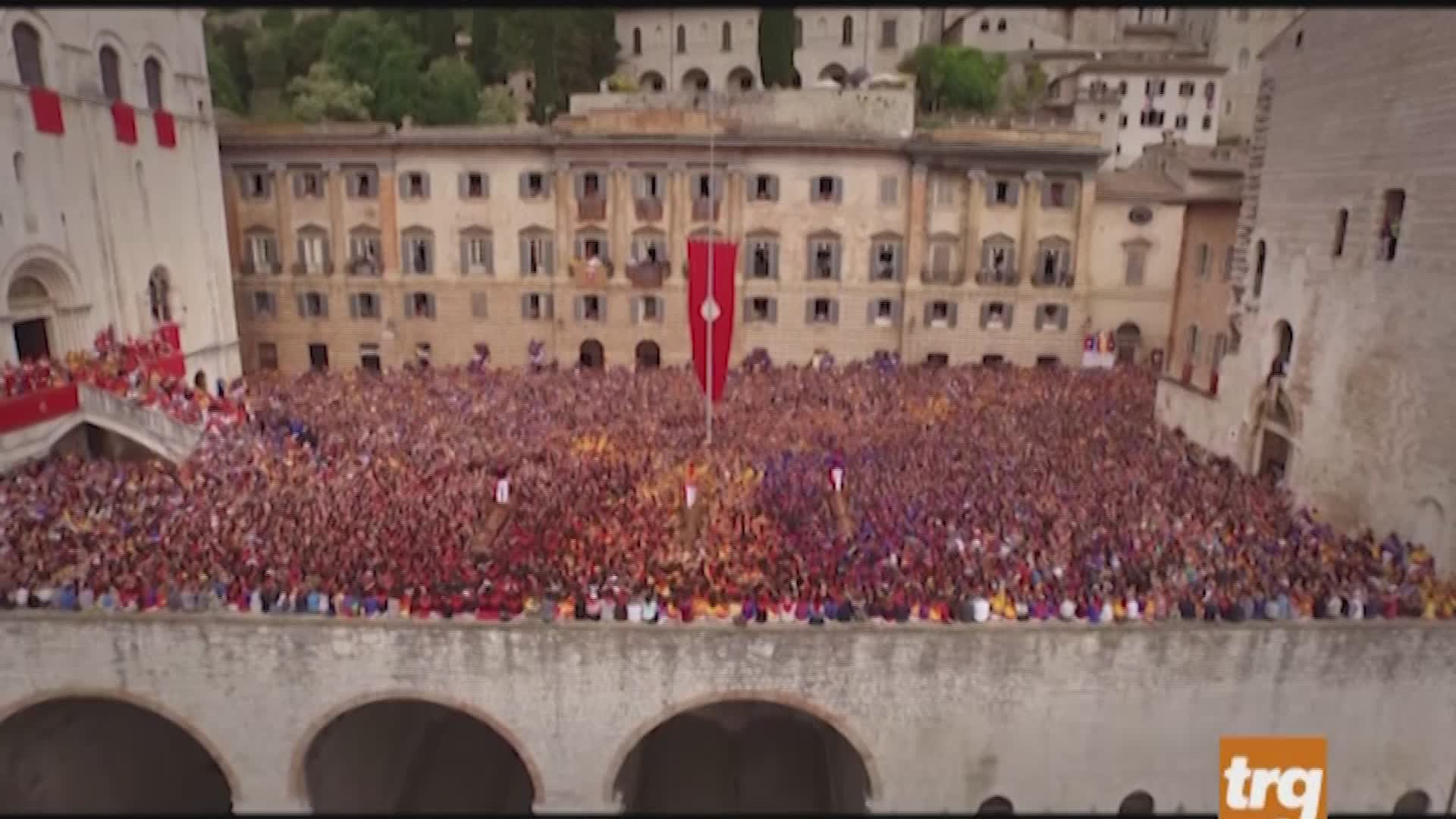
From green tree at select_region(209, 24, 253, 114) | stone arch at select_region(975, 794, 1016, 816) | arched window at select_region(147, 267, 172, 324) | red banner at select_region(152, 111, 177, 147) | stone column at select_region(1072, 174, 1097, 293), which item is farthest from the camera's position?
green tree at select_region(209, 24, 253, 114)

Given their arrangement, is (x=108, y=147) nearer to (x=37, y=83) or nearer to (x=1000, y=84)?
(x=37, y=83)

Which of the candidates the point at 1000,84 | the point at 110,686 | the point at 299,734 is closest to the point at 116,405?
the point at 110,686

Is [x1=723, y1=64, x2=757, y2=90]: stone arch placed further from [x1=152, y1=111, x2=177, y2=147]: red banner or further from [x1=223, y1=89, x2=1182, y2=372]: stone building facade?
[x1=152, y1=111, x2=177, y2=147]: red banner

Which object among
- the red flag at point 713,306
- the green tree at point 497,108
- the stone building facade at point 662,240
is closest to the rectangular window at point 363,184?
the stone building facade at point 662,240

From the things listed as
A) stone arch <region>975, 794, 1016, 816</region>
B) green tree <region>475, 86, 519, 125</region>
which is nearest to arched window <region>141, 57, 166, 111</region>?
green tree <region>475, 86, 519, 125</region>

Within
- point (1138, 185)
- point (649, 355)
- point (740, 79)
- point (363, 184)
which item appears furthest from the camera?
point (740, 79)

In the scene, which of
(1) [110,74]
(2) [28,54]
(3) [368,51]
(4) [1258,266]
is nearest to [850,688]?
(4) [1258,266]

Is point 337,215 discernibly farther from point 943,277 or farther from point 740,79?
point 740,79

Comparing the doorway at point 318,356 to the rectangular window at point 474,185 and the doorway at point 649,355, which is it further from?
the doorway at point 649,355
